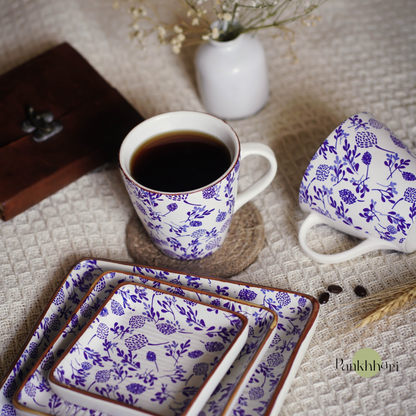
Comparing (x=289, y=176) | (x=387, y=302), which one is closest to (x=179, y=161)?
(x=289, y=176)

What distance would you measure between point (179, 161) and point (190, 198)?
118 mm

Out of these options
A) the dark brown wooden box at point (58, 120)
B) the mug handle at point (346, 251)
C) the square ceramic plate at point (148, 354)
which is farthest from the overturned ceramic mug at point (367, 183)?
the dark brown wooden box at point (58, 120)

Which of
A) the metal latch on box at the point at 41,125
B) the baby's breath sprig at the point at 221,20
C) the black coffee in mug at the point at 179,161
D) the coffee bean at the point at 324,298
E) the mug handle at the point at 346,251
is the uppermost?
the baby's breath sprig at the point at 221,20

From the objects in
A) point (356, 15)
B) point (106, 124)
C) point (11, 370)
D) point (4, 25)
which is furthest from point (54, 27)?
point (11, 370)

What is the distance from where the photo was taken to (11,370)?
0.60 metres

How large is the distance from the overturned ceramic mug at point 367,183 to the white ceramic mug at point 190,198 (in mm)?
90

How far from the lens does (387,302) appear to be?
26.4 inches

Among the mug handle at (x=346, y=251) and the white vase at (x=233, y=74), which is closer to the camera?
the mug handle at (x=346, y=251)

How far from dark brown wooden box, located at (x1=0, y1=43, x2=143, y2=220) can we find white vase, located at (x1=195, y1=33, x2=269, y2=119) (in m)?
0.17

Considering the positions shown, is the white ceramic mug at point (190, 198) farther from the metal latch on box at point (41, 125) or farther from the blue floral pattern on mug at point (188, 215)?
the metal latch on box at point (41, 125)

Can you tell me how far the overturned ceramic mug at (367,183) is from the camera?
0.65 metres

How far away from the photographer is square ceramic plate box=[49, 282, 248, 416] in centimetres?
55

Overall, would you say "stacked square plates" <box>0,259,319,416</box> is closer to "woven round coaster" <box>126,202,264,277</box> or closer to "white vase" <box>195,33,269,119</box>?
"woven round coaster" <box>126,202,264,277</box>

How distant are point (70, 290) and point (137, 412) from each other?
0.25 meters
